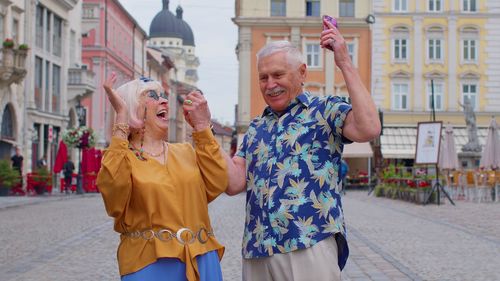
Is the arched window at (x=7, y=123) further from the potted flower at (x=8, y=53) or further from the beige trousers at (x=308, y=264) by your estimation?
the beige trousers at (x=308, y=264)

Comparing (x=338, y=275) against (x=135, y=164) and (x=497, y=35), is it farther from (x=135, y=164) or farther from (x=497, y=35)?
(x=497, y=35)

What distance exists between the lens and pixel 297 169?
3.87 m


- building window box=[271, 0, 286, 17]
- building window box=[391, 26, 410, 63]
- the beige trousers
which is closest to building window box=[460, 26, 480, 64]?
building window box=[391, 26, 410, 63]

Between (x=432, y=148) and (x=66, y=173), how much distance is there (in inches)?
676

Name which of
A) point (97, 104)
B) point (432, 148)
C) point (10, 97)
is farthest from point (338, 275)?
point (97, 104)

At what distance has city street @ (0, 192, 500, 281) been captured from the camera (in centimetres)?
969

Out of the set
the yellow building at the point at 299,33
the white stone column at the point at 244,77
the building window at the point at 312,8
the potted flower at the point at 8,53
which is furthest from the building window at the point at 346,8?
the potted flower at the point at 8,53

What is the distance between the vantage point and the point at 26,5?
4125 cm

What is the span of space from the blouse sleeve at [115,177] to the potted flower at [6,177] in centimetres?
2732

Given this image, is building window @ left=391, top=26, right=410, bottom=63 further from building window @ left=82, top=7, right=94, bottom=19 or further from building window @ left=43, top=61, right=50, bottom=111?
building window @ left=82, top=7, right=94, bottom=19

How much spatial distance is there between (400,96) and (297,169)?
4935 cm

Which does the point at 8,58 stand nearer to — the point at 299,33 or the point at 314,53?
the point at 299,33

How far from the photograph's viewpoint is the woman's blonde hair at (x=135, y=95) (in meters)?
3.93

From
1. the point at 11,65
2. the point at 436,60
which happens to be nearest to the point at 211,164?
the point at 11,65
